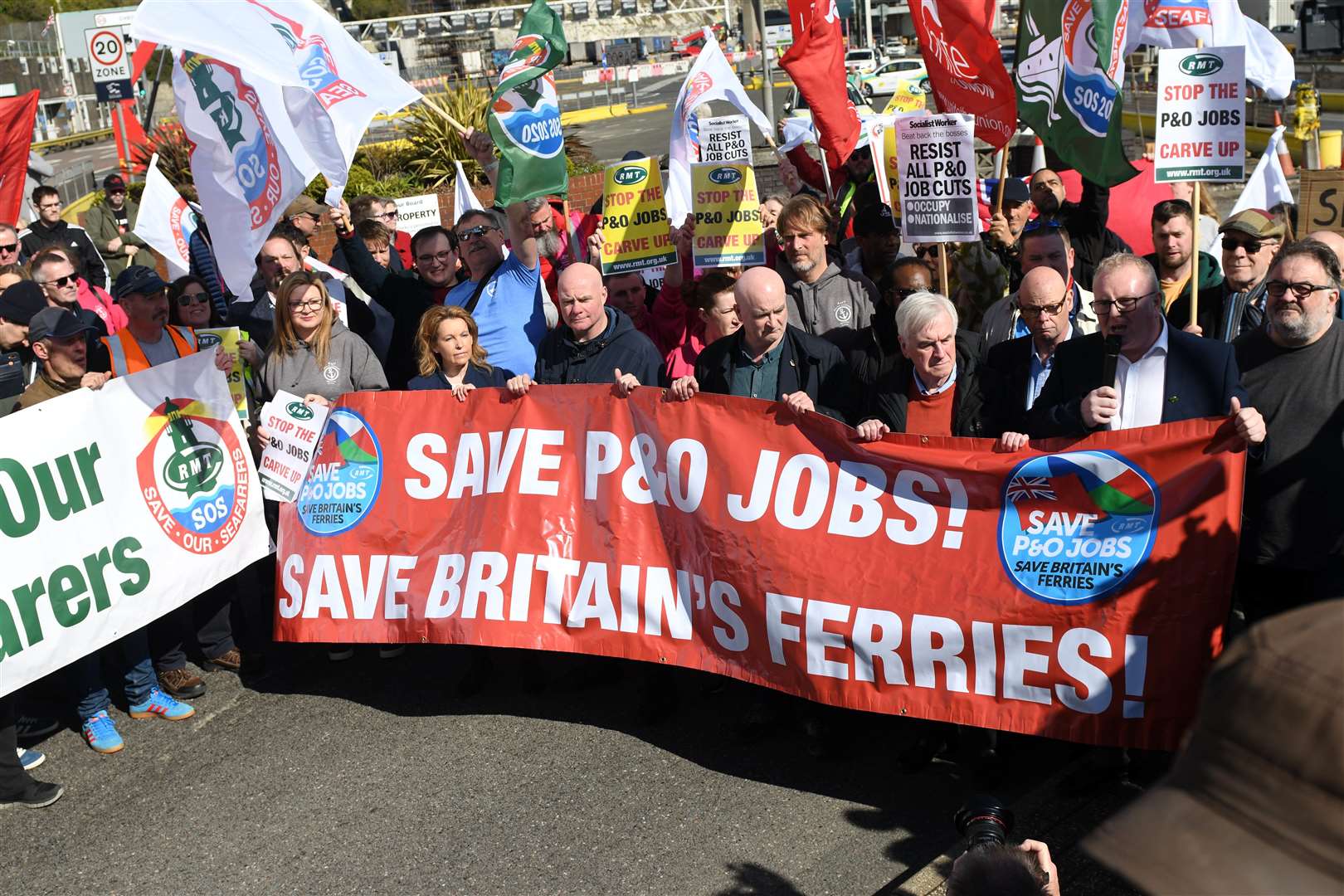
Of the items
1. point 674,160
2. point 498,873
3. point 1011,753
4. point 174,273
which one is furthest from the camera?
point 174,273

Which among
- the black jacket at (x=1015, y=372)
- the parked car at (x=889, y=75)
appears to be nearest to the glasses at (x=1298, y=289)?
the black jacket at (x=1015, y=372)

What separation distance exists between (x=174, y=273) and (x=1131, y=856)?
8696 millimetres

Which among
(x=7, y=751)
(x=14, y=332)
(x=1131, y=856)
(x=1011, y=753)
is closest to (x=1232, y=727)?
(x=1131, y=856)

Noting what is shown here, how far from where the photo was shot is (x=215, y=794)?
5555 mm

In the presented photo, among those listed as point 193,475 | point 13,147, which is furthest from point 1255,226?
point 13,147

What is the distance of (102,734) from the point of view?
6078mm

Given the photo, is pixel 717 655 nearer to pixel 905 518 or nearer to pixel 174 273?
pixel 905 518

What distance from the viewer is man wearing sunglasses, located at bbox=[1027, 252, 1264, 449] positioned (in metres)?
4.51

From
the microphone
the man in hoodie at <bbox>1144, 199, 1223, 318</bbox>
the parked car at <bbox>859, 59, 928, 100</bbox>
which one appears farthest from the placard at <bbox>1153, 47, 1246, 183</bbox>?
the parked car at <bbox>859, 59, 928, 100</bbox>

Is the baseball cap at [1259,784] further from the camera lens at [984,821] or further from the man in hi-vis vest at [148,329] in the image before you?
the man in hi-vis vest at [148,329]

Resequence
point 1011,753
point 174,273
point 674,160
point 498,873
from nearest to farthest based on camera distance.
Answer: point 498,873
point 1011,753
point 674,160
point 174,273

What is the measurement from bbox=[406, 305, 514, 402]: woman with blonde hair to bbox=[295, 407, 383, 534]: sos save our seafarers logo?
344 millimetres

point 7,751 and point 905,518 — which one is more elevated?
point 905,518

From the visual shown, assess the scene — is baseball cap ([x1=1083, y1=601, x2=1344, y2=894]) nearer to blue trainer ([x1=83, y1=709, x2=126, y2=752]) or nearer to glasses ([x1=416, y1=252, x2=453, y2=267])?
blue trainer ([x1=83, y1=709, x2=126, y2=752])
